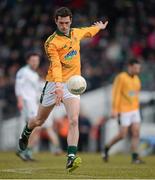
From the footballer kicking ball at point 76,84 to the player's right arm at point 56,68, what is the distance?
0.55 feet

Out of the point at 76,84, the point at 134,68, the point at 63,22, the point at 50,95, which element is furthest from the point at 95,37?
the point at 76,84

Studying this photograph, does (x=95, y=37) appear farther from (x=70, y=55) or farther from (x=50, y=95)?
(x=70, y=55)

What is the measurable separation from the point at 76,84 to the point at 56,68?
45 cm

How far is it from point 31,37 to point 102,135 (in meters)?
5.16

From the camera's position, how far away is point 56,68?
1316cm

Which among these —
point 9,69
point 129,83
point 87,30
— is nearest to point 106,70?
point 9,69

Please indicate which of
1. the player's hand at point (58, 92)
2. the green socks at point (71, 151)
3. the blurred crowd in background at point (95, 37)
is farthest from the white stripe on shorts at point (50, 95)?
the blurred crowd in background at point (95, 37)

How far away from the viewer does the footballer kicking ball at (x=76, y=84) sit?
13.0 m

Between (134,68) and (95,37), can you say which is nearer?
(134,68)

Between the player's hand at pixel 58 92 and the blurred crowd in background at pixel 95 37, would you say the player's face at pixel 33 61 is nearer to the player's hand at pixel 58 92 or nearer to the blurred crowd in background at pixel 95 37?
the player's hand at pixel 58 92

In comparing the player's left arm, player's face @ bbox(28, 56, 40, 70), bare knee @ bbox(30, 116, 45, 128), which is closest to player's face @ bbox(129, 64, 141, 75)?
player's face @ bbox(28, 56, 40, 70)

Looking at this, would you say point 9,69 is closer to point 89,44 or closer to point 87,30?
point 89,44

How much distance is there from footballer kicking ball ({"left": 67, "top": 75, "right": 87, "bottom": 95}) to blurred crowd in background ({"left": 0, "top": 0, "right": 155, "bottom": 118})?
1237cm

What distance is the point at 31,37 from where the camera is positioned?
91.8 feet
